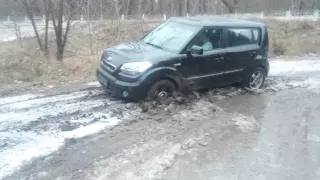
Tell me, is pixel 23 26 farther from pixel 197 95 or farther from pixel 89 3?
pixel 197 95

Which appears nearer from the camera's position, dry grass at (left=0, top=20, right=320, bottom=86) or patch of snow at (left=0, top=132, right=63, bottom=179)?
patch of snow at (left=0, top=132, right=63, bottom=179)

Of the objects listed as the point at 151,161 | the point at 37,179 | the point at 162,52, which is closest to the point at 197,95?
the point at 162,52

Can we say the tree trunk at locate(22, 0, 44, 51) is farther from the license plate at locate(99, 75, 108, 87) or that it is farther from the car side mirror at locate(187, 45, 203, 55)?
the car side mirror at locate(187, 45, 203, 55)

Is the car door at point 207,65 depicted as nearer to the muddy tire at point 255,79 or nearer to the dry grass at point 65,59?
the muddy tire at point 255,79

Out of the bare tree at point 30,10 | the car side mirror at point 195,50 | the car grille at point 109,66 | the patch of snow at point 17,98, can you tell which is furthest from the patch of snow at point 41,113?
the bare tree at point 30,10

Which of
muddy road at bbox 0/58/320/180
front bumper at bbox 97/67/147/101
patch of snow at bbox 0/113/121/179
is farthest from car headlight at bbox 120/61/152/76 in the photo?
patch of snow at bbox 0/113/121/179

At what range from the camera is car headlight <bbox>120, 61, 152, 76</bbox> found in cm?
625

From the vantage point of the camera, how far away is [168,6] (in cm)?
4059

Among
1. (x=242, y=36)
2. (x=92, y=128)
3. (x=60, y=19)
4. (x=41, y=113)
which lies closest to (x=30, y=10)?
(x=60, y=19)

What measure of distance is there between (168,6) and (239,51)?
113ft

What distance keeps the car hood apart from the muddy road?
814 millimetres

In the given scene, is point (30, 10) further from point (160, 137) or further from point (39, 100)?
point (160, 137)

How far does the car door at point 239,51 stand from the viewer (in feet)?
24.3

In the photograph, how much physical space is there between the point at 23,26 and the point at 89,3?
7.59 metres
